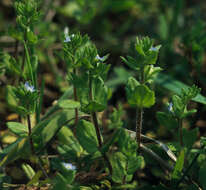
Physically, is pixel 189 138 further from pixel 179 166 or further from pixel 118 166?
pixel 118 166

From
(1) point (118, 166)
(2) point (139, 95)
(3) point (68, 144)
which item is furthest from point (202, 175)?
(3) point (68, 144)

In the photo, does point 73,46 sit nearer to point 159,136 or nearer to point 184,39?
point 159,136

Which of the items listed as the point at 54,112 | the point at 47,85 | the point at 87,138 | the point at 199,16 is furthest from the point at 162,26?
the point at 87,138

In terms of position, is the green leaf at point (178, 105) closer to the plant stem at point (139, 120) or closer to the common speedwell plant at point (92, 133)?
the common speedwell plant at point (92, 133)

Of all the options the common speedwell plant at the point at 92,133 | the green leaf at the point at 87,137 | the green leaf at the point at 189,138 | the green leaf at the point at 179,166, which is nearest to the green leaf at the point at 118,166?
Answer: the common speedwell plant at the point at 92,133

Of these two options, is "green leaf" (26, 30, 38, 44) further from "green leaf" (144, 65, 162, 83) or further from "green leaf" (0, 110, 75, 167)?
"green leaf" (144, 65, 162, 83)

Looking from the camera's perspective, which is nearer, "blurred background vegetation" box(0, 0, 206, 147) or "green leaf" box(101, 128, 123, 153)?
"green leaf" box(101, 128, 123, 153)

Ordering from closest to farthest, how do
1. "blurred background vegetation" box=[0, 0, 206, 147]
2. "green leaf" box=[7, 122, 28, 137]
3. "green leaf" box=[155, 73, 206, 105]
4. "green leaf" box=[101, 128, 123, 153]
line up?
"green leaf" box=[101, 128, 123, 153] < "green leaf" box=[7, 122, 28, 137] < "green leaf" box=[155, 73, 206, 105] < "blurred background vegetation" box=[0, 0, 206, 147]

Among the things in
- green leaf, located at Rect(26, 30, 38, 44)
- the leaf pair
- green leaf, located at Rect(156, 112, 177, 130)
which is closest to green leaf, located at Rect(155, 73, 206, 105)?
green leaf, located at Rect(156, 112, 177, 130)
